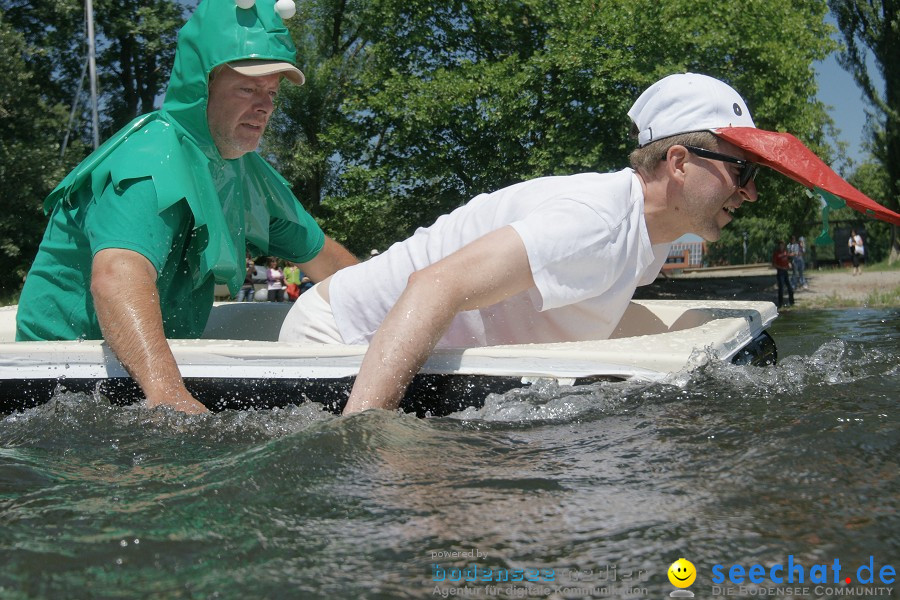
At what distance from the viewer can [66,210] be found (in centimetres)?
274

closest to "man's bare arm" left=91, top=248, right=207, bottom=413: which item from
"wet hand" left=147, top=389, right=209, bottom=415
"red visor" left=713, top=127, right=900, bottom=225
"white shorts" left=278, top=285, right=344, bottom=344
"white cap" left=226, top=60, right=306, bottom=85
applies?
"wet hand" left=147, top=389, right=209, bottom=415

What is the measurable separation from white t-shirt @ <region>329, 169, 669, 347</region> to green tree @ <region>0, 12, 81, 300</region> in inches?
622

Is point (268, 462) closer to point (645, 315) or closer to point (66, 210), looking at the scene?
point (66, 210)

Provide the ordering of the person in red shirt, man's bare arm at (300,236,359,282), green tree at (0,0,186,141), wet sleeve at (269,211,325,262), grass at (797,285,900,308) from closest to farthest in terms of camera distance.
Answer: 1. wet sleeve at (269,211,325,262)
2. man's bare arm at (300,236,359,282)
3. grass at (797,285,900,308)
4. the person in red shirt
5. green tree at (0,0,186,141)

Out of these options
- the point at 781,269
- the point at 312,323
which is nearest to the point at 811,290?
the point at 781,269

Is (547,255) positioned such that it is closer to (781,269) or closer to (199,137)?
(199,137)

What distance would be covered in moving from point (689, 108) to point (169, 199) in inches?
58.3

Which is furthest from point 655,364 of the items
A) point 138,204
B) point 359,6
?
point 359,6

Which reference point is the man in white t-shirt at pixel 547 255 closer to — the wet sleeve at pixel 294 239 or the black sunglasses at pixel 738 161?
the black sunglasses at pixel 738 161

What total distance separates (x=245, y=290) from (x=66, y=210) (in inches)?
485


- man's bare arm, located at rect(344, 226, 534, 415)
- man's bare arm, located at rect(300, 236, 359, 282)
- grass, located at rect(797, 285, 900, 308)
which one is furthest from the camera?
grass, located at rect(797, 285, 900, 308)

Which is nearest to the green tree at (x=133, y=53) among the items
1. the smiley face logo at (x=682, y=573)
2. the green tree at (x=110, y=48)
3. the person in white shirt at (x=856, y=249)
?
the green tree at (x=110, y=48)

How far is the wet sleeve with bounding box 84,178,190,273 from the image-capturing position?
2436 mm

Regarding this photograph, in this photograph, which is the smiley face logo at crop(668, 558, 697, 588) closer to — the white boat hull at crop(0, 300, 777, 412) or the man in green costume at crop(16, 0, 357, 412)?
the white boat hull at crop(0, 300, 777, 412)
